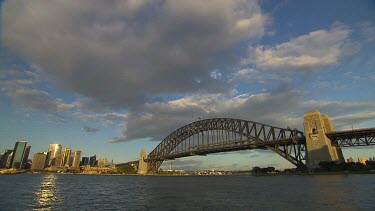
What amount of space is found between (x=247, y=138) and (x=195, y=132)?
3359 cm

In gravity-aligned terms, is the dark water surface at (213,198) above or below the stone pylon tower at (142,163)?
below

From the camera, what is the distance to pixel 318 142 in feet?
209

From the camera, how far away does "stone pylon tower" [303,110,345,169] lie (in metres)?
62.0

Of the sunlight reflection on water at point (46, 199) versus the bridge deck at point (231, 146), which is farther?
the bridge deck at point (231, 146)

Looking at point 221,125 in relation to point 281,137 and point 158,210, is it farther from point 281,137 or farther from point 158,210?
point 158,210

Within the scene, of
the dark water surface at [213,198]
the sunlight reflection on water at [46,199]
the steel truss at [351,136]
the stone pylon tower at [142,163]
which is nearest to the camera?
the dark water surface at [213,198]

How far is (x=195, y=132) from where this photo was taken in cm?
11475

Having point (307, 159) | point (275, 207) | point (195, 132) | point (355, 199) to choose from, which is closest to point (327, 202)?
point (355, 199)

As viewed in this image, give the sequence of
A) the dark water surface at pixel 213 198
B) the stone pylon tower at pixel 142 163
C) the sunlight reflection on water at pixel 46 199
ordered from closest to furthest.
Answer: the dark water surface at pixel 213 198 < the sunlight reflection on water at pixel 46 199 < the stone pylon tower at pixel 142 163

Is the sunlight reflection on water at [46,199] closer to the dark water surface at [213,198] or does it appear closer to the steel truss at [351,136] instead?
the dark water surface at [213,198]

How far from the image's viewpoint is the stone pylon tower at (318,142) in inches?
2440

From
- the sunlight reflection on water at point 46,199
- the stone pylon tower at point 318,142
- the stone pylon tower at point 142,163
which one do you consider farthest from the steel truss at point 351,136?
the stone pylon tower at point 142,163

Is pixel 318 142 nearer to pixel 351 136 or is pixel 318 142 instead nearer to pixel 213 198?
pixel 351 136

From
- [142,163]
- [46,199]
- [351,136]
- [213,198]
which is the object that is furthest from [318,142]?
[142,163]
